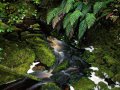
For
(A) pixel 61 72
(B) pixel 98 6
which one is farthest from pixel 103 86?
(B) pixel 98 6

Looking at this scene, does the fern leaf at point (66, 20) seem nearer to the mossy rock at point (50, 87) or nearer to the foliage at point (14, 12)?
the foliage at point (14, 12)

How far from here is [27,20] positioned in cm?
863

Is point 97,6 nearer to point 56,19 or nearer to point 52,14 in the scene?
point 56,19

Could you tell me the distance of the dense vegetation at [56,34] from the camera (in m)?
6.69

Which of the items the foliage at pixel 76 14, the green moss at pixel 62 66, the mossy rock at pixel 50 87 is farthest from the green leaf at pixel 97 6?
the mossy rock at pixel 50 87

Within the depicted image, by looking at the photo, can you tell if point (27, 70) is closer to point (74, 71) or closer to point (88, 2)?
point (74, 71)

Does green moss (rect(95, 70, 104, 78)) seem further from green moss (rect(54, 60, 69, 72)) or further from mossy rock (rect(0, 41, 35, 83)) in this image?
mossy rock (rect(0, 41, 35, 83))

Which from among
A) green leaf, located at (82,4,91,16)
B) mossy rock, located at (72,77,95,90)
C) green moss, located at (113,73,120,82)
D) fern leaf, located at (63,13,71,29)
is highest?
green leaf, located at (82,4,91,16)

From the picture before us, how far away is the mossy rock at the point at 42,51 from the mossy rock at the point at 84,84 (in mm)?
995

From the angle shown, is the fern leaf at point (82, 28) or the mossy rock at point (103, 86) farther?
the fern leaf at point (82, 28)

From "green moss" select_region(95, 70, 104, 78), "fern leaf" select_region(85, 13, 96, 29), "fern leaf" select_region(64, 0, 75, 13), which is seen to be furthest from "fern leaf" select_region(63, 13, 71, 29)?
"green moss" select_region(95, 70, 104, 78)

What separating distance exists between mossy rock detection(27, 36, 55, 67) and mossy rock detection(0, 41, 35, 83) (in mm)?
190

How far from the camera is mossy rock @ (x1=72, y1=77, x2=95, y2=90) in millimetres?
6297

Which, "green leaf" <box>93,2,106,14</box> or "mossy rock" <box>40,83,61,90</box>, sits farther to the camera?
"green leaf" <box>93,2,106,14</box>
